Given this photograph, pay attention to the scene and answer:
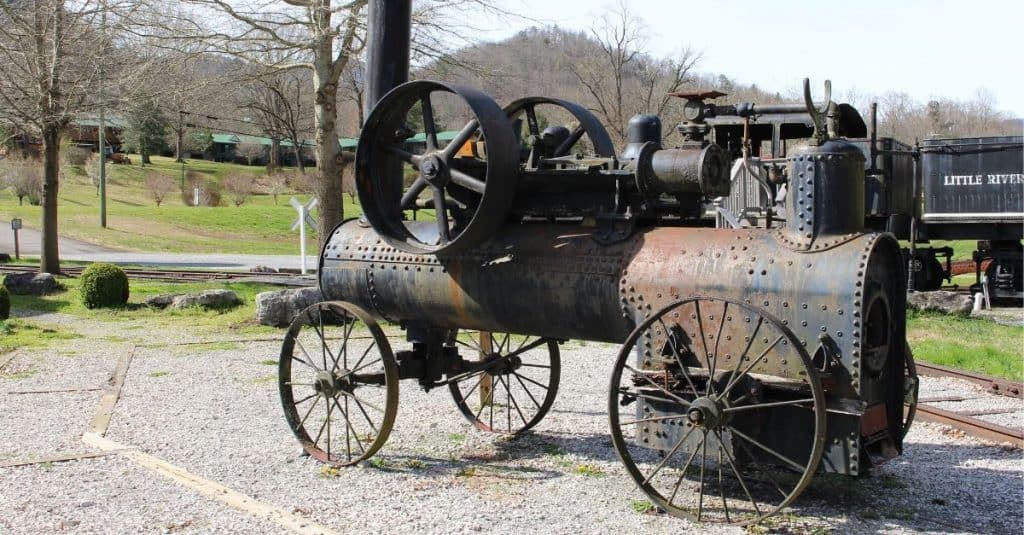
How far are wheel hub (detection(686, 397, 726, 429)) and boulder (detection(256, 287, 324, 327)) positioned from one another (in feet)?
31.6

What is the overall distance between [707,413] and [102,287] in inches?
519

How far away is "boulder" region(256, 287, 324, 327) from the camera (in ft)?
46.6

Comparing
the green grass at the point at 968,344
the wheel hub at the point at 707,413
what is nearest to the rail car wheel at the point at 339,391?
the wheel hub at the point at 707,413

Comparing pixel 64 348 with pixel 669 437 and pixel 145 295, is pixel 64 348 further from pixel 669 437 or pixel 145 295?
pixel 669 437

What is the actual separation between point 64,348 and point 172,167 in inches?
2204

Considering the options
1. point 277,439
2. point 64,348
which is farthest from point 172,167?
point 277,439

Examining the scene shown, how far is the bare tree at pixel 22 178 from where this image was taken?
45.1 m

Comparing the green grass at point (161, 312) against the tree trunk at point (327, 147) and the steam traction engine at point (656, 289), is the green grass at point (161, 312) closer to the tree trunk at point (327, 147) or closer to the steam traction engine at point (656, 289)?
the tree trunk at point (327, 147)

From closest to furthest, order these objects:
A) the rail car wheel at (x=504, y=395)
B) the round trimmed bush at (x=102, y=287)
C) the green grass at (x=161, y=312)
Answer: the rail car wheel at (x=504, y=395) → the green grass at (x=161, y=312) → the round trimmed bush at (x=102, y=287)

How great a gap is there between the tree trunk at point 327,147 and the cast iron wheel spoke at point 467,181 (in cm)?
909

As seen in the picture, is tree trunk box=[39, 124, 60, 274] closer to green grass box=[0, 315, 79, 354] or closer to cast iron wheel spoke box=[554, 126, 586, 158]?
green grass box=[0, 315, 79, 354]

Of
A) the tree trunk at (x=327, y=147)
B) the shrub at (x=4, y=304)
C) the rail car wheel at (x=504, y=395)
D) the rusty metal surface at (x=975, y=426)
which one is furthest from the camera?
the tree trunk at (x=327, y=147)

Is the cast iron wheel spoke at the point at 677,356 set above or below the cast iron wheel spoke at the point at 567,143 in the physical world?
below

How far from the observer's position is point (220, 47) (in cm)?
1480
